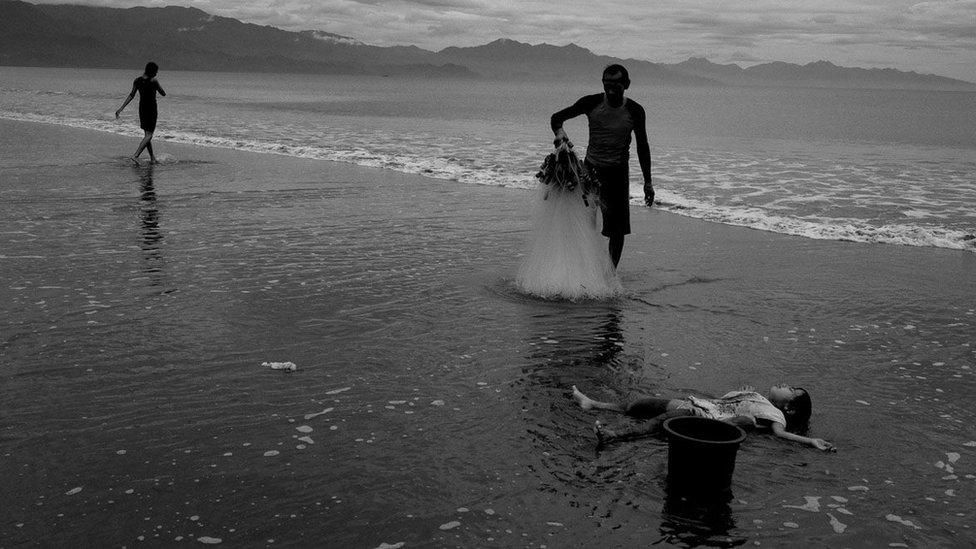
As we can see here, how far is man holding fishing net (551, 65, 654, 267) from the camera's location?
8.41 m

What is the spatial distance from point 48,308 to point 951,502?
716 centimetres

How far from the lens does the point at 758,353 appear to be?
704cm

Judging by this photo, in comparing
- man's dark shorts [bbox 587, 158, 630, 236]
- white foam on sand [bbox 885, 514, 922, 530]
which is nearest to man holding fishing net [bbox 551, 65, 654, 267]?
man's dark shorts [bbox 587, 158, 630, 236]

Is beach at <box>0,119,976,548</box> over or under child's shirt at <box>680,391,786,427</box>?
under

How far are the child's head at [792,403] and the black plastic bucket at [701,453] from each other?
1.08 meters

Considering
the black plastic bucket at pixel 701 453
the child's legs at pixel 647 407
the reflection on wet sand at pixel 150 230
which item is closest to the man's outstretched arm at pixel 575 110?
the child's legs at pixel 647 407

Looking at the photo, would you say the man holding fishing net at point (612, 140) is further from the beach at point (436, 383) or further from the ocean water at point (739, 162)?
the ocean water at point (739, 162)

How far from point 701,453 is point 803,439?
117 centimetres

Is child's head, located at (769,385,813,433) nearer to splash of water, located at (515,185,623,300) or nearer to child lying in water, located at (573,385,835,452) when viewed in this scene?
child lying in water, located at (573,385,835,452)

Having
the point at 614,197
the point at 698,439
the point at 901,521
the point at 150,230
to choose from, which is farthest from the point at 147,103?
the point at 901,521

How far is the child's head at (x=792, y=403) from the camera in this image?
5445mm

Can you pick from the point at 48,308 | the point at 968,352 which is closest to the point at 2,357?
the point at 48,308

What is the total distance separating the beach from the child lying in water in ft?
0.34

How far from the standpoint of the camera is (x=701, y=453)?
4328 mm
